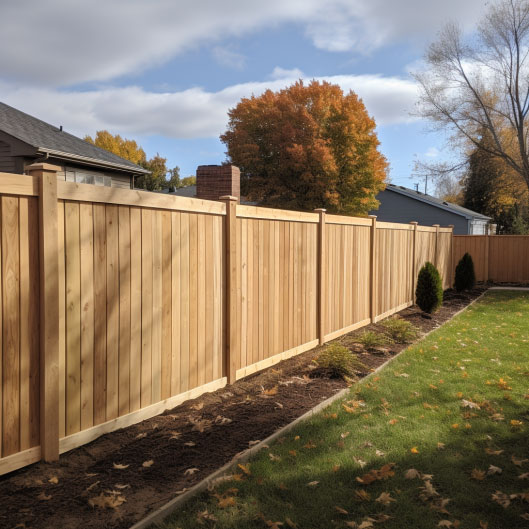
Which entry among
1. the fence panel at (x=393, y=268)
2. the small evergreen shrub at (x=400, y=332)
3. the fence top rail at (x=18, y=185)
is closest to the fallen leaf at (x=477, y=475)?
the fence top rail at (x=18, y=185)

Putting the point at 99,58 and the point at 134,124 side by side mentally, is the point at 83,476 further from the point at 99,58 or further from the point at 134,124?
the point at 134,124

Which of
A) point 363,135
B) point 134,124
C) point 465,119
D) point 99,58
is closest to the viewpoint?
point 465,119

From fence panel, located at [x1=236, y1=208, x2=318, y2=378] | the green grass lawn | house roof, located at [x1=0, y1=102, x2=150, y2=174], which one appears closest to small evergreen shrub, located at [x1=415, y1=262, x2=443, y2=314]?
fence panel, located at [x1=236, y1=208, x2=318, y2=378]

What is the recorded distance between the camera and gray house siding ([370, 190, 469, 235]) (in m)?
32.0

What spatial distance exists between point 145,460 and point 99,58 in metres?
30.3

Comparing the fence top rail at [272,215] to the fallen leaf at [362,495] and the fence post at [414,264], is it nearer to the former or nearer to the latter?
the fallen leaf at [362,495]

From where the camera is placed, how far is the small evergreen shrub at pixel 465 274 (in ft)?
53.0

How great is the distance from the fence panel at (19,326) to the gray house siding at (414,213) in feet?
102

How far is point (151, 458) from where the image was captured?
365cm

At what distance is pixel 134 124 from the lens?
185ft

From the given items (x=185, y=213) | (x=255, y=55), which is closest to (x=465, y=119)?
(x=255, y=55)

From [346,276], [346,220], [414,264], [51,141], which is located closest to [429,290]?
[414,264]

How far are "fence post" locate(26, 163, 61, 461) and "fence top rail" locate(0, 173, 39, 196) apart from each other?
4cm

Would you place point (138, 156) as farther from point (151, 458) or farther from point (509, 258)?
point (151, 458)
